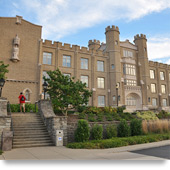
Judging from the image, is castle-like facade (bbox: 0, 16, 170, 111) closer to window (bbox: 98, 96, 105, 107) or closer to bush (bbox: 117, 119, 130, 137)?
window (bbox: 98, 96, 105, 107)

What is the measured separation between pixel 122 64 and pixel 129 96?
653 centimetres

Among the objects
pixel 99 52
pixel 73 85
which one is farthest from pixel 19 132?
pixel 99 52

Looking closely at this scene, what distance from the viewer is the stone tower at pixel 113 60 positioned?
31172mm

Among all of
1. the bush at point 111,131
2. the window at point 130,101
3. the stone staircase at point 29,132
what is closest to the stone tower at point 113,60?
the window at point 130,101

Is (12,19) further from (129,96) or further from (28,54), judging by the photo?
(129,96)

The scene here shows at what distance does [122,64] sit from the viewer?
1342 inches

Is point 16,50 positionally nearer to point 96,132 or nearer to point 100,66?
point 100,66

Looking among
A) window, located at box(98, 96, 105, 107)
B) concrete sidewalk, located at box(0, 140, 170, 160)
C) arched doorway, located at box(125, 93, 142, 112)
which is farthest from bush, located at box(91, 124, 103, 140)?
arched doorway, located at box(125, 93, 142, 112)

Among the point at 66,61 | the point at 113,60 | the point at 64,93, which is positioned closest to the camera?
the point at 64,93

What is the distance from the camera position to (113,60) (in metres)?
32.2

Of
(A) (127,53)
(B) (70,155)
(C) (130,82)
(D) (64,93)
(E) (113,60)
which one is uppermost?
(A) (127,53)

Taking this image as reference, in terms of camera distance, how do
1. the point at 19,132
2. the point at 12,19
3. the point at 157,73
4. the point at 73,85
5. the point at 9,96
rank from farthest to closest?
1. the point at 157,73
2. the point at 12,19
3. the point at 9,96
4. the point at 73,85
5. the point at 19,132

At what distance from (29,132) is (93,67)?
21924 millimetres

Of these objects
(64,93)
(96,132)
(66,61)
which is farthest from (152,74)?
(96,132)
